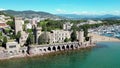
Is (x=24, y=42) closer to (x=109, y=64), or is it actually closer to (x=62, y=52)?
(x=62, y=52)

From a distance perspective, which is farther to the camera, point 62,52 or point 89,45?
point 89,45

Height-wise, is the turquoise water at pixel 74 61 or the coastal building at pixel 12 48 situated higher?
the coastal building at pixel 12 48

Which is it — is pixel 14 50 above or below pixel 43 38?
below

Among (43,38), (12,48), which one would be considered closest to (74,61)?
(43,38)

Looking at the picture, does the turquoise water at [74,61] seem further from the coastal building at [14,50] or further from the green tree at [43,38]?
the green tree at [43,38]

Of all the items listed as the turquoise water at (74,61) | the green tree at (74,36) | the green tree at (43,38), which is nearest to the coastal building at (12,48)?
the turquoise water at (74,61)

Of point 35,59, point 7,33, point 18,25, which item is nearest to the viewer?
point 35,59

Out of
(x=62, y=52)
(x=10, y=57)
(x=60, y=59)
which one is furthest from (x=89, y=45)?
(x=10, y=57)

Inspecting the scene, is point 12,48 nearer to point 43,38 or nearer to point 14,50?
point 14,50
